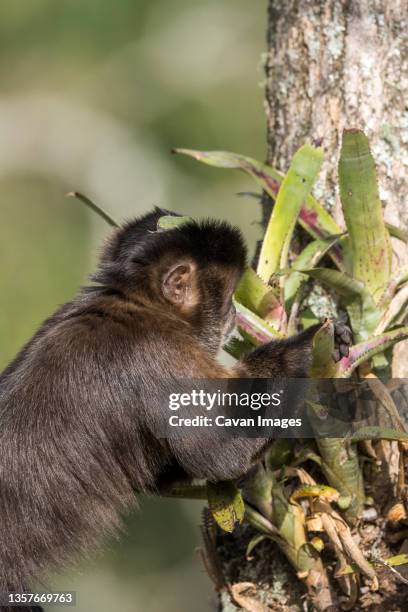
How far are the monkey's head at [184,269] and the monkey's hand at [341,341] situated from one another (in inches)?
18.4

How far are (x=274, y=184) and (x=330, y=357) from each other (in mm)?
825

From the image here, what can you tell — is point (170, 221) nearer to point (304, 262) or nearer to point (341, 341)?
point (304, 262)

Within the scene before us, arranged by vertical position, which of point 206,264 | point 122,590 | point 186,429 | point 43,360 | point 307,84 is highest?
point 307,84

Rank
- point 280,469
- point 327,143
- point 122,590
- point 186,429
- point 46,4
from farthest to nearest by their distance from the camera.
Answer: point 46,4 < point 122,590 < point 327,143 < point 280,469 < point 186,429

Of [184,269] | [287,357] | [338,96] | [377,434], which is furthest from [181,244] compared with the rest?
[377,434]

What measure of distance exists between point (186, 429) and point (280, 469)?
1.48 ft

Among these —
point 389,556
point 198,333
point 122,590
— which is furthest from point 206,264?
point 122,590

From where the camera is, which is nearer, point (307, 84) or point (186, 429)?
point (186, 429)

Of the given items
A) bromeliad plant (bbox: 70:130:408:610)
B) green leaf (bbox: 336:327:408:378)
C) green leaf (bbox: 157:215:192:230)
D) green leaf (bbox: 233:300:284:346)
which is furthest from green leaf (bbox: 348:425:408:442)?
green leaf (bbox: 157:215:192:230)

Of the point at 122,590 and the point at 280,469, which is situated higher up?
the point at 280,469

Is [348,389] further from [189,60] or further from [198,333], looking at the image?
[189,60]

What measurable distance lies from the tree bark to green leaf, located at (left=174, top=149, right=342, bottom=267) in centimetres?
15

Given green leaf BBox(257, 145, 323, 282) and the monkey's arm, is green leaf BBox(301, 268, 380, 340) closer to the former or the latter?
the monkey's arm

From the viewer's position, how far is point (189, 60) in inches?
573
